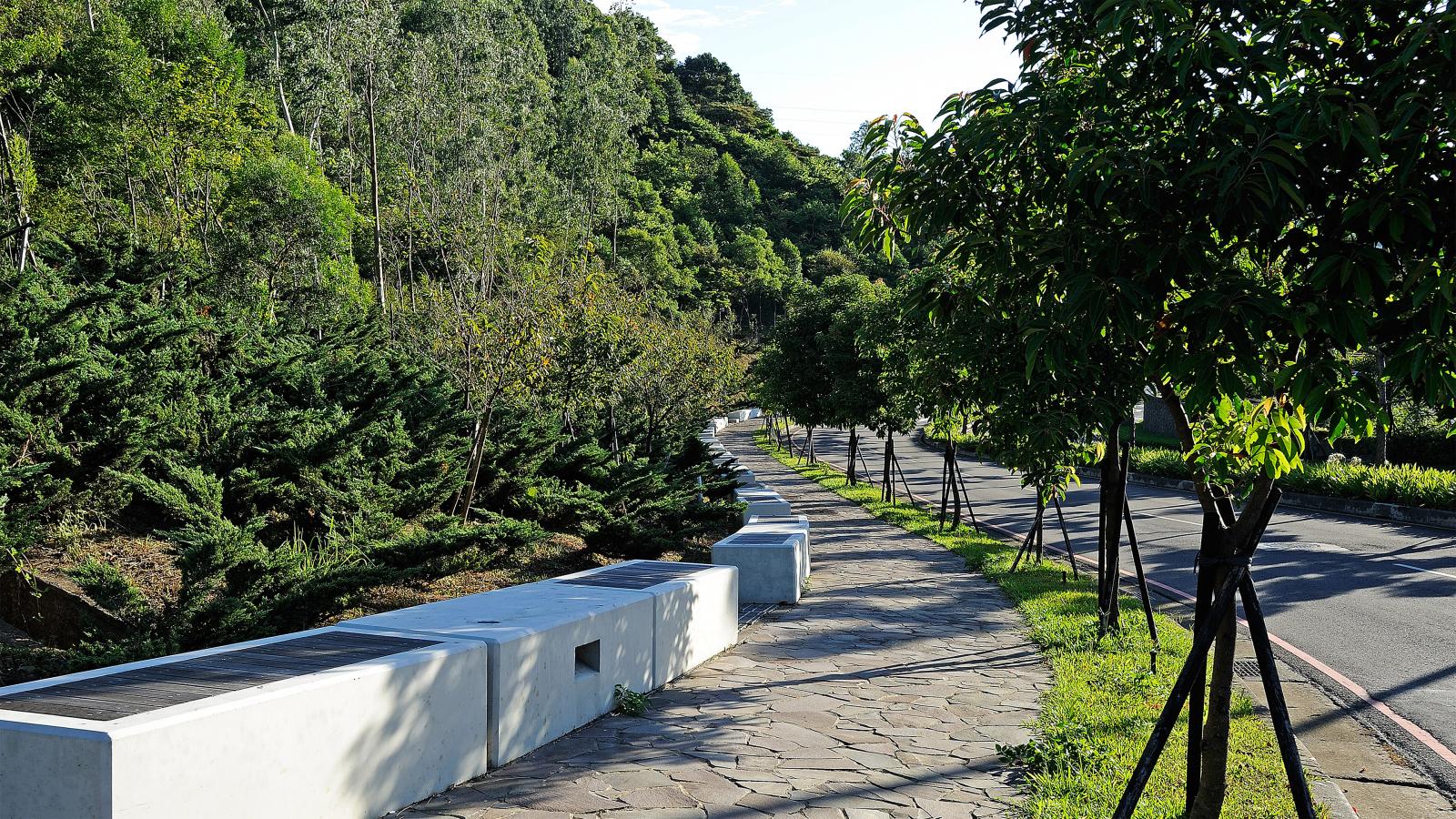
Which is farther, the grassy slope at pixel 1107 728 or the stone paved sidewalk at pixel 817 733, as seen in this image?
the grassy slope at pixel 1107 728

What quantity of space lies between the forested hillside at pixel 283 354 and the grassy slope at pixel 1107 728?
4.67m

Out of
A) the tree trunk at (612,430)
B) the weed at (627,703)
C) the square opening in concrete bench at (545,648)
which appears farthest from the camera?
the tree trunk at (612,430)

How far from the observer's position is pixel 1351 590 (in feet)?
40.6

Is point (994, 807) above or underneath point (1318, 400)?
underneath

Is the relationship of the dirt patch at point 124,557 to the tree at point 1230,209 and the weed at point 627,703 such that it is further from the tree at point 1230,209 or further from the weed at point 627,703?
the tree at point 1230,209

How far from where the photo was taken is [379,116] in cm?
4381

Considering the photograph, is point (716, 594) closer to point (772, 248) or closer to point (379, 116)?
point (379, 116)

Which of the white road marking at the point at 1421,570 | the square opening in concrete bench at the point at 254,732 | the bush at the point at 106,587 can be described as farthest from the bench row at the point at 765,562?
the white road marking at the point at 1421,570

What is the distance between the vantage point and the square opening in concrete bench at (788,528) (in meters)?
11.6

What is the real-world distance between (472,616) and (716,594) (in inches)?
102

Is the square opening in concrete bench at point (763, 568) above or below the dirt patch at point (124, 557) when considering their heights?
below

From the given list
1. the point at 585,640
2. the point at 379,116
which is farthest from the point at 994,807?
the point at 379,116

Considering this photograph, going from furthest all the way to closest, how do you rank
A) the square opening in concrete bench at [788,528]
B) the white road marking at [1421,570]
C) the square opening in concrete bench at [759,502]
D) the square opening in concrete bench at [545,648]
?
the square opening in concrete bench at [759,502] < the white road marking at [1421,570] < the square opening in concrete bench at [788,528] < the square opening in concrete bench at [545,648]

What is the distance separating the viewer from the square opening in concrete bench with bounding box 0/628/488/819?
11.0 ft
